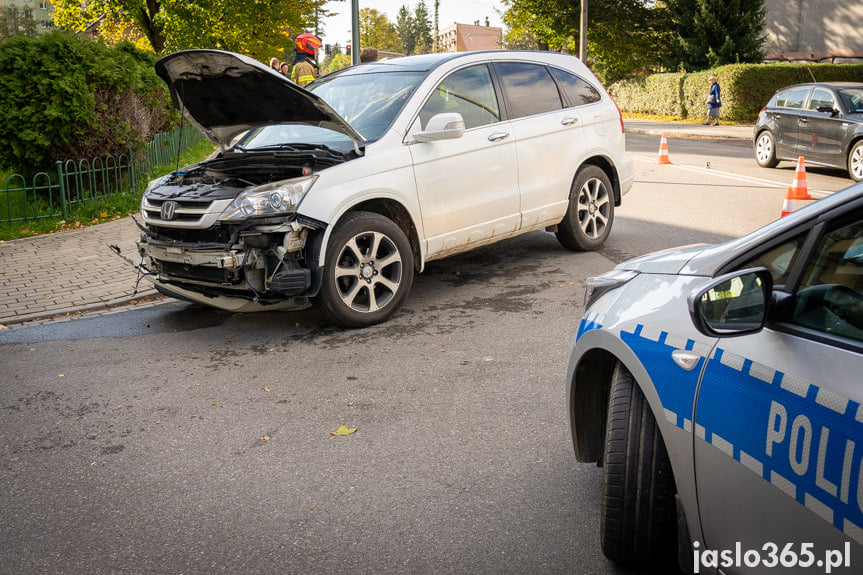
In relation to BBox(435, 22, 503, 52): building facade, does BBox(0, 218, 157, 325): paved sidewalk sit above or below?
below

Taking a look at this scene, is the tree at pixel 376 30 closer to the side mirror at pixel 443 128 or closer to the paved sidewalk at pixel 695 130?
the paved sidewalk at pixel 695 130

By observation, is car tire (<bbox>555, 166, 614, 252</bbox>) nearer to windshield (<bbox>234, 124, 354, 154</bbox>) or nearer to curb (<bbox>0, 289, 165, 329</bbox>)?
windshield (<bbox>234, 124, 354, 154</bbox>)

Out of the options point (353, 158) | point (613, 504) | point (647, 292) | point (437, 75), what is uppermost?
point (437, 75)

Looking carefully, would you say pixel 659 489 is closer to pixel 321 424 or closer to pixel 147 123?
pixel 321 424

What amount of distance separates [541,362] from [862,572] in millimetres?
3449

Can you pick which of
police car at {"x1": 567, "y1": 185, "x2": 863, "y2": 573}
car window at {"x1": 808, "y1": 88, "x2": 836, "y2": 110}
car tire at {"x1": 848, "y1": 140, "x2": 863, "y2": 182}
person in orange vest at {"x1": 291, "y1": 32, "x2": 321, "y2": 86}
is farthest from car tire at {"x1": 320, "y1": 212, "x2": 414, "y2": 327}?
car window at {"x1": 808, "y1": 88, "x2": 836, "y2": 110}

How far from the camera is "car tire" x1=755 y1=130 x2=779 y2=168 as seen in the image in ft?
50.5

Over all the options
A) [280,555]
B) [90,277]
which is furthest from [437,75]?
[280,555]

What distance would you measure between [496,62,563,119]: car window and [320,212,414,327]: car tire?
6.43ft

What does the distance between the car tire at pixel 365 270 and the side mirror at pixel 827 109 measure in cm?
1065

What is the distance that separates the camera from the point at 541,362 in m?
5.15

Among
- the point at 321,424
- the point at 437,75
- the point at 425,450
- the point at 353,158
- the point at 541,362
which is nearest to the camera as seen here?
the point at 425,450

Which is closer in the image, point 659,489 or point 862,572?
point 862,572

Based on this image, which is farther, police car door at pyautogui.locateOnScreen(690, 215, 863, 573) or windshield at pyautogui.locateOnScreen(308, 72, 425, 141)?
windshield at pyautogui.locateOnScreen(308, 72, 425, 141)
